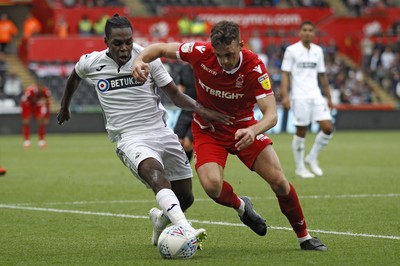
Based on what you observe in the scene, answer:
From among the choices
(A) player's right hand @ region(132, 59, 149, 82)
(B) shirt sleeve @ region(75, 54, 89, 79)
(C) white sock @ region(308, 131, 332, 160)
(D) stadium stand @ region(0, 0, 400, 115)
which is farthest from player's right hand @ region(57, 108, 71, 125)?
(D) stadium stand @ region(0, 0, 400, 115)

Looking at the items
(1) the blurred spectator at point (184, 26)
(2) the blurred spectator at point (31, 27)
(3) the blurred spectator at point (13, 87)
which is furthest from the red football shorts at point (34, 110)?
(1) the blurred spectator at point (184, 26)

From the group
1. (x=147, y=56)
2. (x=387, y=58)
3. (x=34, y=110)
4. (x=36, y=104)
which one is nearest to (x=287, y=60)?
(x=147, y=56)

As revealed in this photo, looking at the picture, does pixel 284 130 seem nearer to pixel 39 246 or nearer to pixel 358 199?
pixel 358 199

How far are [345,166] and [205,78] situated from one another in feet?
37.6

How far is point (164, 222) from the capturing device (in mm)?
9352

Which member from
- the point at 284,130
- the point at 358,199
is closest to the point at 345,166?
the point at 358,199

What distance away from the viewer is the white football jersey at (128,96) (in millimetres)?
9242

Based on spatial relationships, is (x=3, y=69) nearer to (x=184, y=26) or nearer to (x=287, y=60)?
(x=184, y=26)

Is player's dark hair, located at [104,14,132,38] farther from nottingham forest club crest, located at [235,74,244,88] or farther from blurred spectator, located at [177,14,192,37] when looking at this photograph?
blurred spectator, located at [177,14,192,37]

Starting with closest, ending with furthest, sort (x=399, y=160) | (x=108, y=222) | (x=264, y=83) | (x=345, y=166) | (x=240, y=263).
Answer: (x=240, y=263), (x=264, y=83), (x=108, y=222), (x=345, y=166), (x=399, y=160)

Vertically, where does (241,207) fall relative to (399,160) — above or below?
above

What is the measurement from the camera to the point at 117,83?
30.5 ft

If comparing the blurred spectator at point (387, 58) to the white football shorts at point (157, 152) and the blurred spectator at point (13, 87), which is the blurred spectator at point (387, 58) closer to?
the blurred spectator at point (13, 87)

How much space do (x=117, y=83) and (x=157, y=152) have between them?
809 mm
